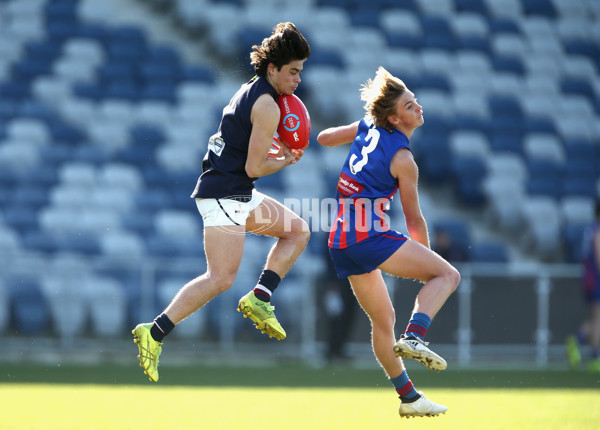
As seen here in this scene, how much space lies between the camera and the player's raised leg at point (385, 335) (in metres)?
5.23

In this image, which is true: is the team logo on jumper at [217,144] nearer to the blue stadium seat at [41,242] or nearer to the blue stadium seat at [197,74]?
the blue stadium seat at [41,242]

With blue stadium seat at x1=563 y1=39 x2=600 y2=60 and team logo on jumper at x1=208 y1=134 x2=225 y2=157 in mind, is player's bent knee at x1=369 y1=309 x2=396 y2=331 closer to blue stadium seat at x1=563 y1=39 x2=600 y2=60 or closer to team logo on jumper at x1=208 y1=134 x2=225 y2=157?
team logo on jumper at x1=208 y1=134 x2=225 y2=157

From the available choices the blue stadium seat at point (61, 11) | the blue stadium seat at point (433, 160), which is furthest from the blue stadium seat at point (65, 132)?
the blue stadium seat at point (433, 160)

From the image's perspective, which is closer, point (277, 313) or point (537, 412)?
point (537, 412)

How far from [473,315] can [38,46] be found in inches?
329

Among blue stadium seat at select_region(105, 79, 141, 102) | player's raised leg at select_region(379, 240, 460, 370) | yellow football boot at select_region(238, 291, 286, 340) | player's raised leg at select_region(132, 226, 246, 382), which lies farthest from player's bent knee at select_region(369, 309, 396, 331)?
blue stadium seat at select_region(105, 79, 141, 102)

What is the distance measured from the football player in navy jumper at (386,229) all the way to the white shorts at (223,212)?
22.6 inches

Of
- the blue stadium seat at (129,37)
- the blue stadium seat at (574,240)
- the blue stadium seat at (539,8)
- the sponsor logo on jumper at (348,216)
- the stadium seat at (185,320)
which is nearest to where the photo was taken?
the sponsor logo on jumper at (348,216)

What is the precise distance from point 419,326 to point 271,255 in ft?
3.68

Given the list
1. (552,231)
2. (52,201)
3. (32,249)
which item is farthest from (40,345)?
(552,231)

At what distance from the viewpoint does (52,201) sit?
39.6 feet

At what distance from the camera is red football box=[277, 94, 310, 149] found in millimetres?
5285

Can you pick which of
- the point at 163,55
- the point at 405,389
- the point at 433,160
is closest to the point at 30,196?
the point at 163,55

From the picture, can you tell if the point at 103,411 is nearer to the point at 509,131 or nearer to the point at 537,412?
the point at 537,412
